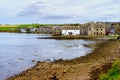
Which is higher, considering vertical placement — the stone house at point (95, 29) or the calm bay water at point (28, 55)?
the stone house at point (95, 29)

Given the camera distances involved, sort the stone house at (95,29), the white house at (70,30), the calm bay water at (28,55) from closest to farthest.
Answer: the calm bay water at (28,55) < the stone house at (95,29) < the white house at (70,30)

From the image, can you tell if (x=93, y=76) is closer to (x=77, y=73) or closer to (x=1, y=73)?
(x=77, y=73)

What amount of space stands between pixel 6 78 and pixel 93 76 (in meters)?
8.38

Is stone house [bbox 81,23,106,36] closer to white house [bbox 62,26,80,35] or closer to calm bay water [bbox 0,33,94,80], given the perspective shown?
white house [bbox 62,26,80,35]

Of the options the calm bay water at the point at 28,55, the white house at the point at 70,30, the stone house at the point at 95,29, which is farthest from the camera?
the white house at the point at 70,30

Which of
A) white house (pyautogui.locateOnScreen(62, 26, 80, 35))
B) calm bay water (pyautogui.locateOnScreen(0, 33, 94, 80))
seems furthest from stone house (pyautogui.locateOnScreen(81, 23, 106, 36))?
calm bay water (pyautogui.locateOnScreen(0, 33, 94, 80))

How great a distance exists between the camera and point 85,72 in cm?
2103

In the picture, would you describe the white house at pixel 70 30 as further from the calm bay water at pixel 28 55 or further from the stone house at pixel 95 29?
the calm bay water at pixel 28 55

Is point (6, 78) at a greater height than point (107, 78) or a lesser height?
lesser

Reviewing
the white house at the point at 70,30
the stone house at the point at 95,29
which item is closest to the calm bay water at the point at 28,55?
the stone house at the point at 95,29

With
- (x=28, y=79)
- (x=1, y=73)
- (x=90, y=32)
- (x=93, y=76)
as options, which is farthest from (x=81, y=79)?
(x=90, y=32)

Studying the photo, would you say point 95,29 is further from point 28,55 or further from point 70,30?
point 28,55

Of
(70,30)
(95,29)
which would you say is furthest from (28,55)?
(70,30)

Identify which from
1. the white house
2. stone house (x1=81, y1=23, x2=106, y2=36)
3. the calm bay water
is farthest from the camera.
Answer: the white house
